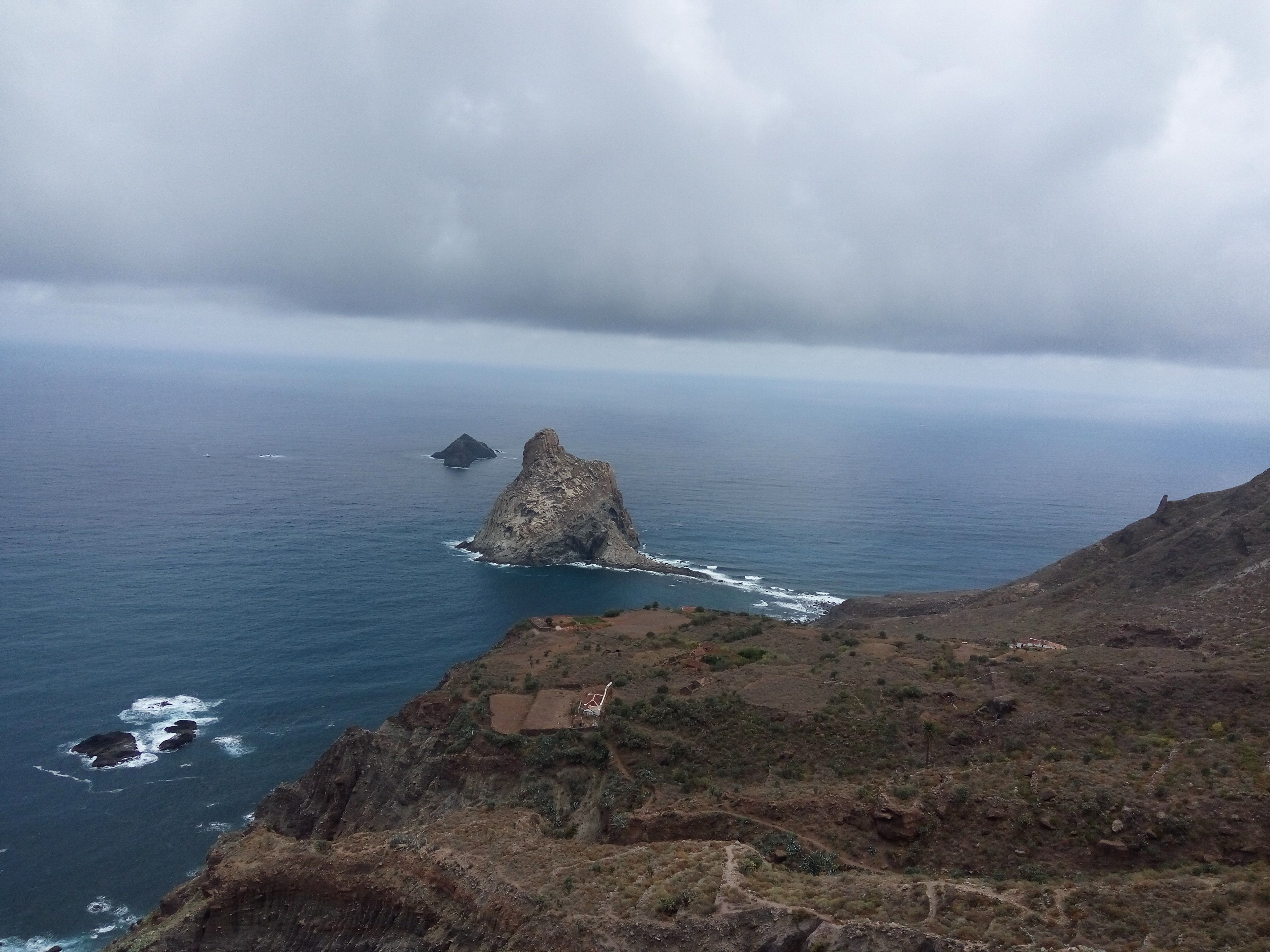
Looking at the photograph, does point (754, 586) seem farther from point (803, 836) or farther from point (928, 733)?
point (803, 836)

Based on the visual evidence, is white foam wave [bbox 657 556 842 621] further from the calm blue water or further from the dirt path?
the dirt path

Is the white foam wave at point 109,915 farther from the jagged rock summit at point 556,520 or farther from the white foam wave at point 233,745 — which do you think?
the jagged rock summit at point 556,520

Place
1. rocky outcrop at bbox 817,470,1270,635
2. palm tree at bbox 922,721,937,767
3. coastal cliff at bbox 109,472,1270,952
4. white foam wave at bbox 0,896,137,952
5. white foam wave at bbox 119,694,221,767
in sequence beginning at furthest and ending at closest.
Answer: rocky outcrop at bbox 817,470,1270,635
white foam wave at bbox 119,694,221,767
white foam wave at bbox 0,896,137,952
palm tree at bbox 922,721,937,767
coastal cliff at bbox 109,472,1270,952

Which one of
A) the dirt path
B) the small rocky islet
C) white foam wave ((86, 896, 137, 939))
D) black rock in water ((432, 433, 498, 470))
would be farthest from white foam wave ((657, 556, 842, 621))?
black rock in water ((432, 433, 498, 470))

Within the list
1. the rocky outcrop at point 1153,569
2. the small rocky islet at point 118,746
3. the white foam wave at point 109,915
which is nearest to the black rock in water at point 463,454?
the rocky outcrop at point 1153,569

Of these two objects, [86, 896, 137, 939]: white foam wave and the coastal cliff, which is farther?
[86, 896, 137, 939]: white foam wave

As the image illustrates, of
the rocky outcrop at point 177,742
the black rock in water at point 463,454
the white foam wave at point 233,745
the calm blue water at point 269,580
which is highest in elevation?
the black rock in water at point 463,454

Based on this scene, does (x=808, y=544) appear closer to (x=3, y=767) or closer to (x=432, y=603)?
(x=432, y=603)
